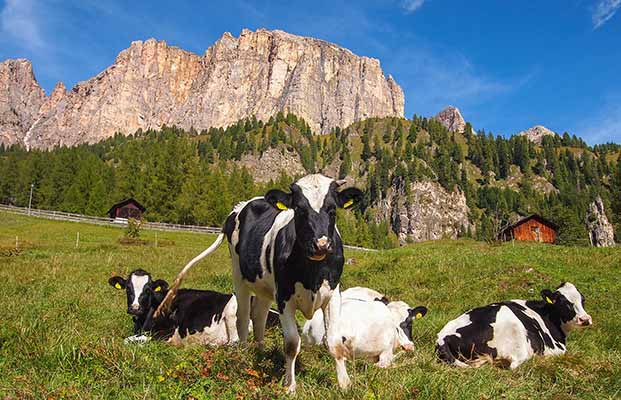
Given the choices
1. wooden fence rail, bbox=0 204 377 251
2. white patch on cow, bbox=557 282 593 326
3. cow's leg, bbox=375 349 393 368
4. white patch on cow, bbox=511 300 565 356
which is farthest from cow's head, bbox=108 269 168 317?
wooden fence rail, bbox=0 204 377 251

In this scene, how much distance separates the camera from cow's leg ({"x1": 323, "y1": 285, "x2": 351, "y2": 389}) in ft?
16.1

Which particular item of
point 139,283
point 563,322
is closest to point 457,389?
point 563,322

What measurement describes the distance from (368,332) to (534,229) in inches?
3074

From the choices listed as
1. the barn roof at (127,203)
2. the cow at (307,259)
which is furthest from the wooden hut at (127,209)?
the cow at (307,259)

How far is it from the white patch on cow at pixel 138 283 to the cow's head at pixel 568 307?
25.3 ft

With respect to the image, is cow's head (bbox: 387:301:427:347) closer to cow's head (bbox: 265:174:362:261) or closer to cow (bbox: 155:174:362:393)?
cow (bbox: 155:174:362:393)

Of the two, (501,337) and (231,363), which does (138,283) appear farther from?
(501,337)

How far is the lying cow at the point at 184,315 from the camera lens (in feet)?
29.0

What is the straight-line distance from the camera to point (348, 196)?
209 inches

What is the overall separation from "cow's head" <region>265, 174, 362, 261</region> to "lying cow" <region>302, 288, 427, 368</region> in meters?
2.47

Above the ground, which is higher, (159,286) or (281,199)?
(281,199)

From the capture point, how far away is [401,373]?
5.22m

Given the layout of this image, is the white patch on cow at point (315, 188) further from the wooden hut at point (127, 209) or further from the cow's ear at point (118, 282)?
the wooden hut at point (127, 209)

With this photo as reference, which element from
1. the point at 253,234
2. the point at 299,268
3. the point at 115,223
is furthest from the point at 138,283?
the point at 115,223
